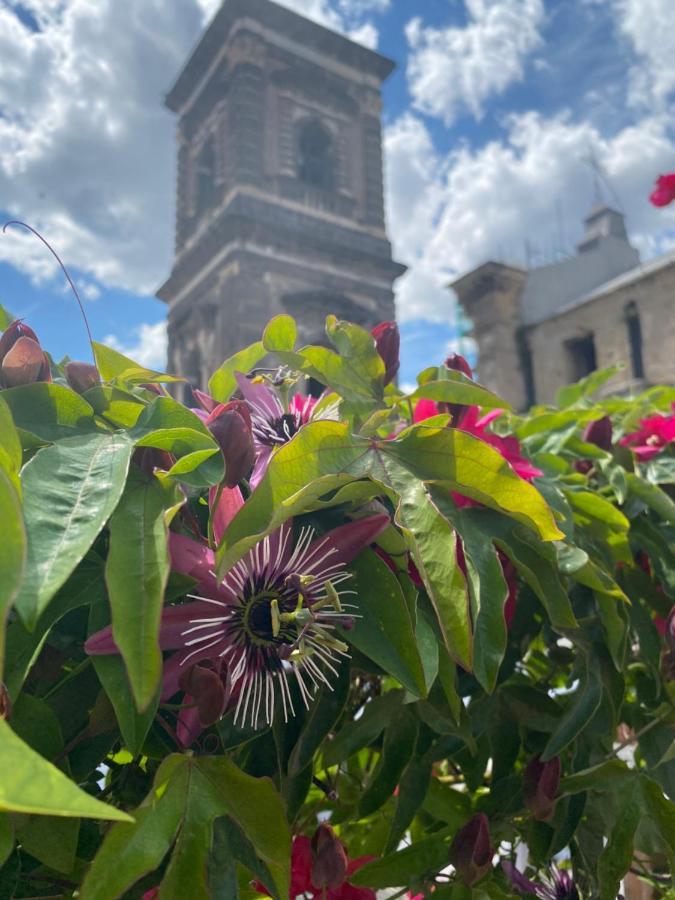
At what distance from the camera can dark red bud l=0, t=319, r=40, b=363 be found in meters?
0.49

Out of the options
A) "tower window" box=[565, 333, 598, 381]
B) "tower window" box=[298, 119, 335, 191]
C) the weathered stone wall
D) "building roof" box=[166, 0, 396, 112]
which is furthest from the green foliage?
"tower window" box=[565, 333, 598, 381]

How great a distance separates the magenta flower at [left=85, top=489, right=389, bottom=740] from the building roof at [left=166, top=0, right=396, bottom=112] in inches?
553

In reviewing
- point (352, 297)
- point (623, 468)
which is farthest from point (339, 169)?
point (623, 468)

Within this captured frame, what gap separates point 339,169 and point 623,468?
44.3ft

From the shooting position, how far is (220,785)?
15.9 inches

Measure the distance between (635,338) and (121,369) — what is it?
13865 mm

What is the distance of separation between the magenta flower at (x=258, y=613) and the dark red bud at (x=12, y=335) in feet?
0.61

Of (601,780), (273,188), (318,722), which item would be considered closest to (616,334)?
(273,188)

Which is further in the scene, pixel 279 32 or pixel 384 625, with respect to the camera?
pixel 279 32

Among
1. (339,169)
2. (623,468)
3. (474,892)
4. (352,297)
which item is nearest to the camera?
(474,892)

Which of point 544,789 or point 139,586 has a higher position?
point 139,586

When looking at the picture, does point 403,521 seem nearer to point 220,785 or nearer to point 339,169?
point 220,785

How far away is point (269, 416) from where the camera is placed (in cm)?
56

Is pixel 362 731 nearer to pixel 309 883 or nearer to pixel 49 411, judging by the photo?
pixel 309 883
